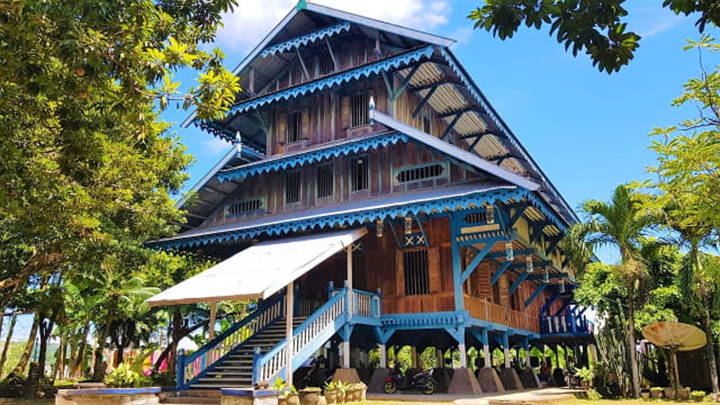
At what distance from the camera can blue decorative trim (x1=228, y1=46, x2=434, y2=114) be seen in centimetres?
1784

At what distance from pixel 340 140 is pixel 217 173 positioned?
4559 mm

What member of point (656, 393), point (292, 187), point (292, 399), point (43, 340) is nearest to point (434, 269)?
point (292, 187)

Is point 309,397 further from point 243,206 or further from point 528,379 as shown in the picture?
point 528,379

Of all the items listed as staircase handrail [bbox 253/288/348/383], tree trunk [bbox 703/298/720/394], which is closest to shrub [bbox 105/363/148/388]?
staircase handrail [bbox 253/288/348/383]

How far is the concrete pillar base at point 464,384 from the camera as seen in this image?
15820 mm

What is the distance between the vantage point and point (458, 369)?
53.0 feet

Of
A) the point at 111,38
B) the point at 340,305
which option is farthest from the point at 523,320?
the point at 111,38

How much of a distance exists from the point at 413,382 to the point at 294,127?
10316mm

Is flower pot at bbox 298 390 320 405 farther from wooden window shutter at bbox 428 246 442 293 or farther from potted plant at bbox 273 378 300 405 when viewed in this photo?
wooden window shutter at bbox 428 246 442 293

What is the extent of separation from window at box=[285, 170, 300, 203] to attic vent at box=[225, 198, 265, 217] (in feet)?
3.30

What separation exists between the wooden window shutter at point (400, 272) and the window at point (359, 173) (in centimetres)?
257

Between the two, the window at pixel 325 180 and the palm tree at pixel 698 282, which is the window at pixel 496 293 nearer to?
the palm tree at pixel 698 282

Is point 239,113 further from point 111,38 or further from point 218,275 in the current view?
point 111,38

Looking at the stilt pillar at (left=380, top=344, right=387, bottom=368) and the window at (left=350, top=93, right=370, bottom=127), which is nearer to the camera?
the stilt pillar at (left=380, top=344, right=387, bottom=368)
